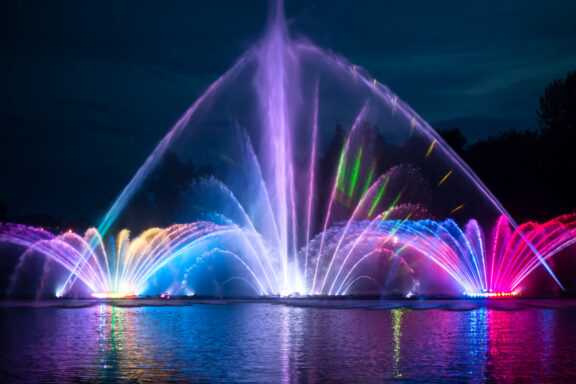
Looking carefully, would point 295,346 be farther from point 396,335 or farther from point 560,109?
point 560,109

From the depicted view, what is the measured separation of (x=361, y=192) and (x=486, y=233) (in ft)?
35.2

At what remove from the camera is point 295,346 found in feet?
57.7

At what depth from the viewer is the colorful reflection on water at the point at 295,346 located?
531 inches

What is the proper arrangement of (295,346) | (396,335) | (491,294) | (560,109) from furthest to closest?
1. (560,109)
2. (491,294)
3. (396,335)
4. (295,346)

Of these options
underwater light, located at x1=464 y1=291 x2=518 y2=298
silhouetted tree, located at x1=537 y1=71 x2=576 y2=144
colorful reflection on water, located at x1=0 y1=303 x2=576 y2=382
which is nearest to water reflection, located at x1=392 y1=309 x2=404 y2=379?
colorful reflection on water, located at x1=0 y1=303 x2=576 y2=382

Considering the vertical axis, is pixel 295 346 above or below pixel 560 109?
below

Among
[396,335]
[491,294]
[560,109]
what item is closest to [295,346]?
[396,335]

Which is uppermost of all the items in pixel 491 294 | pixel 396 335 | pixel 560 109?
pixel 560 109

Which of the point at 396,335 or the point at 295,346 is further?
the point at 396,335

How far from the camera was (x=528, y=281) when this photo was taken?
1842 inches

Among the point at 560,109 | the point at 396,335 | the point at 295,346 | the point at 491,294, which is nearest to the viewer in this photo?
the point at 295,346

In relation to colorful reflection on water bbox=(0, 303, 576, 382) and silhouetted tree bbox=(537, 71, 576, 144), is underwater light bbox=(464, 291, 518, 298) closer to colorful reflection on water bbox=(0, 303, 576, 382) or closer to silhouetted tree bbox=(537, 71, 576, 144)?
colorful reflection on water bbox=(0, 303, 576, 382)

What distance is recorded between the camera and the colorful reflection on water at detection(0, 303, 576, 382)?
13.5m

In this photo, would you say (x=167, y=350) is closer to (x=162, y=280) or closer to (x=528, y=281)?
(x=528, y=281)
